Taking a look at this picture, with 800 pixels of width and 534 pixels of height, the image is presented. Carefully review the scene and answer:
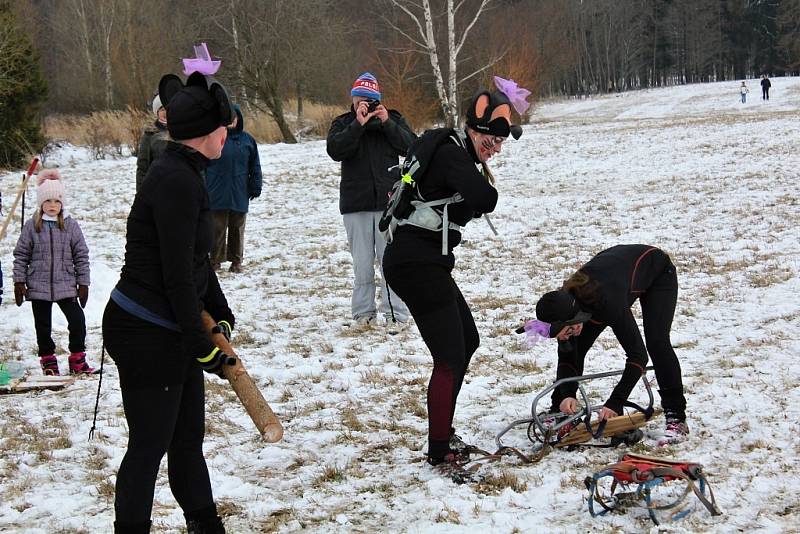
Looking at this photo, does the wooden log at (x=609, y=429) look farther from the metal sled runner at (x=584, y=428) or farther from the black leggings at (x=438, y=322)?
the black leggings at (x=438, y=322)

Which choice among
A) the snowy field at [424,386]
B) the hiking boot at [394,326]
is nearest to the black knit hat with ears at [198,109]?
the snowy field at [424,386]

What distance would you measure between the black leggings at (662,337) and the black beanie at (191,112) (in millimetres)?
2626

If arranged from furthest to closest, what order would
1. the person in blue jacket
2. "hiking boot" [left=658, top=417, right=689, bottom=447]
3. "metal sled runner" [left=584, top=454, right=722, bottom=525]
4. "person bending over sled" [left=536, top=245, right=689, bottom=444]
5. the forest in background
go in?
1. the forest in background
2. the person in blue jacket
3. "hiking boot" [left=658, top=417, right=689, bottom=447]
4. "person bending over sled" [left=536, top=245, right=689, bottom=444]
5. "metal sled runner" [left=584, top=454, right=722, bottom=525]

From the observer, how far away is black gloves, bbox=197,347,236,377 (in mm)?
2951

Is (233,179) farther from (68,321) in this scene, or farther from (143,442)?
(143,442)

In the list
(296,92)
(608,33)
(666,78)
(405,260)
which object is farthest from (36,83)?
(666,78)

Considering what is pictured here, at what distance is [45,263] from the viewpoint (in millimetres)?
A: 6316

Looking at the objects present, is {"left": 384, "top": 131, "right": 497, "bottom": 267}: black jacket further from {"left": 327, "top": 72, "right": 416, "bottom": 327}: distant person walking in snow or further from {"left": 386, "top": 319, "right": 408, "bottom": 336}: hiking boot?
{"left": 386, "top": 319, "right": 408, "bottom": 336}: hiking boot

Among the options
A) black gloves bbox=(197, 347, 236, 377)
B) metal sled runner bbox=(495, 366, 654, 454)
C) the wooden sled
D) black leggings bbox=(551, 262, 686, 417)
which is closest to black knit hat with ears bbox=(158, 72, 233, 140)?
black gloves bbox=(197, 347, 236, 377)

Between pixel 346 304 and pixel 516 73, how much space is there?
83.1 feet

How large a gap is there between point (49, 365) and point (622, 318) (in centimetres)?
459

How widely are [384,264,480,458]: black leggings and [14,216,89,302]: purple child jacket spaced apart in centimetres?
341

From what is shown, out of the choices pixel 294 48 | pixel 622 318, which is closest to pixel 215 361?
pixel 622 318

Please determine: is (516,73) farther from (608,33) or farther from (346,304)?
(608,33)
